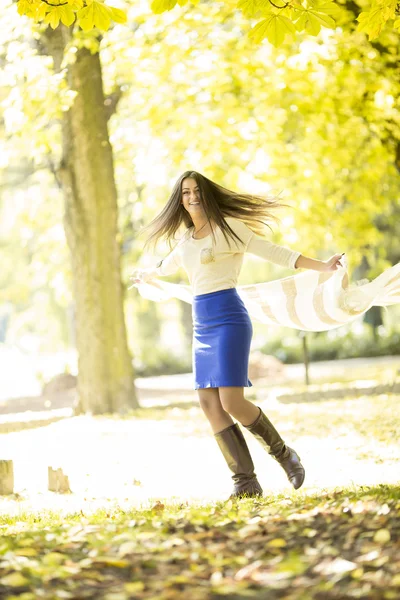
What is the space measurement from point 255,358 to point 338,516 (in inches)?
626

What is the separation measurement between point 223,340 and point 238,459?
0.78 meters

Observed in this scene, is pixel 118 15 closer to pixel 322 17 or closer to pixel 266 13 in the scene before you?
pixel 266 13

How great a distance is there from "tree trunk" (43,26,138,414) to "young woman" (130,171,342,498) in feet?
20.1

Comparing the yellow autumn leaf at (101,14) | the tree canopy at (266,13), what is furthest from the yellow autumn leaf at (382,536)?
the yellow autumn leaf at (101,14)

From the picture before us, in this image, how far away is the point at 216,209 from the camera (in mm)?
5238

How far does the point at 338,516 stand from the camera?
3.83m

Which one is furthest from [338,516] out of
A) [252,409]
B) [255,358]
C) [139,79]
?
[255,358]

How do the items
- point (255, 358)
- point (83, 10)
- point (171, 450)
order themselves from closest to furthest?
1. point (83, 10)
2. point (171, 450)
3. point (255, 358)

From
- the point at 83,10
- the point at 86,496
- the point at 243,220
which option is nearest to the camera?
the point at 83,10

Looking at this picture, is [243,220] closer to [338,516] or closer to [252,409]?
[252,409]

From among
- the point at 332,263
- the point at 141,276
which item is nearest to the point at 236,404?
the point at 332,263

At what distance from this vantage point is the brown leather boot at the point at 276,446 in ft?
17.4

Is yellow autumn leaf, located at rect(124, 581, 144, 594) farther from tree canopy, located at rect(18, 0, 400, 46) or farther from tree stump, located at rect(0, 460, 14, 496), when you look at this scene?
tree stump, located at rect(0, 460, 14, 496)

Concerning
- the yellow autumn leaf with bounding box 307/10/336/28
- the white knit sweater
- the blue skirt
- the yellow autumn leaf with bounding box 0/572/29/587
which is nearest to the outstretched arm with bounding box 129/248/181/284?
the white knit sweater
